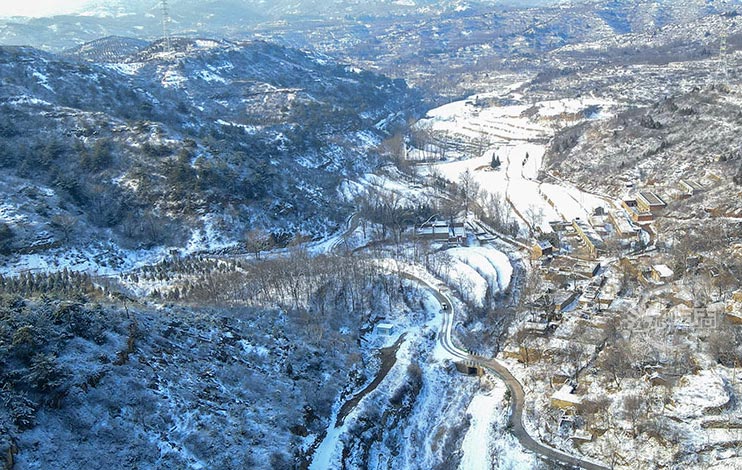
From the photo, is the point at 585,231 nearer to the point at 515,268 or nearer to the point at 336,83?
the point at 515,268

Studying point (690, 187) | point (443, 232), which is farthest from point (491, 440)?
point (690, 187)

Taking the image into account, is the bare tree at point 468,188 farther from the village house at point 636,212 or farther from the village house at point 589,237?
the village house at point 636,212

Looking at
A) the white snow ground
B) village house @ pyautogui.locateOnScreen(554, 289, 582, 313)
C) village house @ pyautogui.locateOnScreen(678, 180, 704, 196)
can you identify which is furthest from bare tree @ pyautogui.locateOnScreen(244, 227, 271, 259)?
village house @ pyautogui.locateOnScreen(678, 180, 704, 196)

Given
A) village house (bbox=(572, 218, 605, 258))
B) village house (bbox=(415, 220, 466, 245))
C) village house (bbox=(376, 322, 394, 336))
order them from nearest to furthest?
village house (bbox=(376, 322, 394, 336))
village house (bbox=(572, 218, 605, 258))
village house (bbox=(415, 220, 466, 245))

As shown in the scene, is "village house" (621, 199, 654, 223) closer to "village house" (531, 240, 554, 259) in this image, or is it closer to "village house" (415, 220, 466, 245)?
"village house" (531, 240, 554, 259)

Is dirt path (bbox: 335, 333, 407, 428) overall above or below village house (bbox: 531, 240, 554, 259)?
below

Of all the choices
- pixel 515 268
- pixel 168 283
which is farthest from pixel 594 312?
pixel 168 283

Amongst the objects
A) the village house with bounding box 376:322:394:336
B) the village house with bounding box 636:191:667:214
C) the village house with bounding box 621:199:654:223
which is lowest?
the village house with bounding box 376:322:394:336

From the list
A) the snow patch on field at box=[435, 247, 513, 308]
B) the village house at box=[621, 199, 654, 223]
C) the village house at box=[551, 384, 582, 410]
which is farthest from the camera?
the village house at box=[621, 199, 654, 223]
